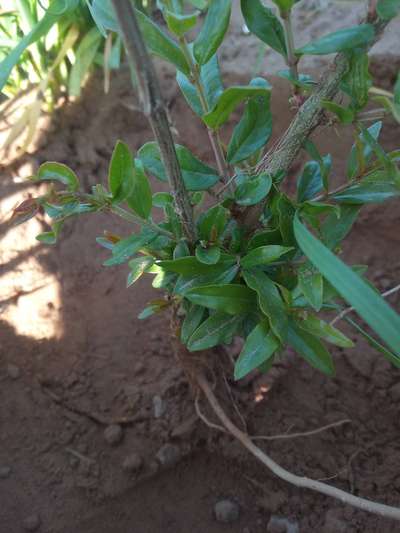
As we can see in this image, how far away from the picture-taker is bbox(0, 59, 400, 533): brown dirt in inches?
44.9

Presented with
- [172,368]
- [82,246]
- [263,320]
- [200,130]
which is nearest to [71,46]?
[200,130]

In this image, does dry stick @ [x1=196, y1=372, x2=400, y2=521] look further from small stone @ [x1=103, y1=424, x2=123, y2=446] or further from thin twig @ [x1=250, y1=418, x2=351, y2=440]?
small stone @ [x1=103, y1=424, x2=123, y2=446]

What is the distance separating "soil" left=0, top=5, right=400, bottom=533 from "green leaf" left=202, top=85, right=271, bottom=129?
0.75 m

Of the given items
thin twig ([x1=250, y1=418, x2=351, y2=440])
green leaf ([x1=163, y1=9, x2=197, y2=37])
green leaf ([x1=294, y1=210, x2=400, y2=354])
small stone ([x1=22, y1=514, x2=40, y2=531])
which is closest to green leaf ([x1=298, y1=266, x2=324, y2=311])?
green leaf ([x1=294, y1=210, x2=400, y2=354])

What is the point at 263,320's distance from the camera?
2.54ft

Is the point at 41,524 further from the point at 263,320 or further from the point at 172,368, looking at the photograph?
the point at 263,320

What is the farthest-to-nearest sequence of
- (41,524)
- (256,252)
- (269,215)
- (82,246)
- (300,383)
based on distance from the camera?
(82,246) → (300,383) → (41,524) → (269,215) → (256,252)

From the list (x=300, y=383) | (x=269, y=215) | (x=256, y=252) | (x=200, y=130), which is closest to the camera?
(x=256, y=252)

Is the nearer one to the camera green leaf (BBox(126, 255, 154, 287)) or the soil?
green leaf (BBox(126, 255, 154, 287))

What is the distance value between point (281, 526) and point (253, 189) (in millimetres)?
738

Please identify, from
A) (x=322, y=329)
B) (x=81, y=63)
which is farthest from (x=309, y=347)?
(x=81, y=63)

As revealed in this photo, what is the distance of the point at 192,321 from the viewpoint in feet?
2.81

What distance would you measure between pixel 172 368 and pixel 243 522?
395mm

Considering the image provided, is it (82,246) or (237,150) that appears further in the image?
(82,246)
